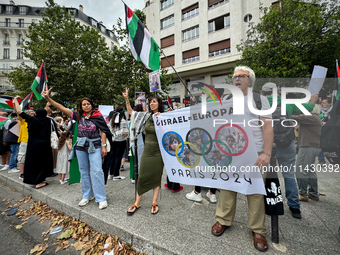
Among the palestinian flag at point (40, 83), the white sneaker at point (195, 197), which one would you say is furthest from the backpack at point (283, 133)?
the palestinian flag at point (40, 83)

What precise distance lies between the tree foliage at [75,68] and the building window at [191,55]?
10295mm

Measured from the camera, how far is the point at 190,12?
20500mm

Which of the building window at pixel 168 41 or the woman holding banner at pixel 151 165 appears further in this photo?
the building window at pixel 168 41

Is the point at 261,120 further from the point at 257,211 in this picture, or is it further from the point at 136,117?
the point at 136,117

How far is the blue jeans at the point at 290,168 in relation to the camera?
241 cm

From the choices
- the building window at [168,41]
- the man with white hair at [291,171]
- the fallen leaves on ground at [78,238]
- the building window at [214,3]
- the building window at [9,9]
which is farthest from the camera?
the building window at [9,9]

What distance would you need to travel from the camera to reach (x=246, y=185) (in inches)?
74.5

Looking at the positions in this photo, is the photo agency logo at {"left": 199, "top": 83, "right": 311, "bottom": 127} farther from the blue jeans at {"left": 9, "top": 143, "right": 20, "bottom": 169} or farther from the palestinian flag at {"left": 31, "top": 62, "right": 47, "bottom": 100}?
the blue jeans at {"left": 9, "top": 143, "right": 20, "bottom": 169}

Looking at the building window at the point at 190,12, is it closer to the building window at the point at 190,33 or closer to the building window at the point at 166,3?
the building window at the point at 190,33

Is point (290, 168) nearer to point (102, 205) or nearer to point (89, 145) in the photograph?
point (102, 205)

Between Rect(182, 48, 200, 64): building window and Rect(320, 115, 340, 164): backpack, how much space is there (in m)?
19.4

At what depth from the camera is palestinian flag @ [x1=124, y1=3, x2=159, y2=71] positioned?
3377 millimetres

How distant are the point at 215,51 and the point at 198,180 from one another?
1961 centimetres

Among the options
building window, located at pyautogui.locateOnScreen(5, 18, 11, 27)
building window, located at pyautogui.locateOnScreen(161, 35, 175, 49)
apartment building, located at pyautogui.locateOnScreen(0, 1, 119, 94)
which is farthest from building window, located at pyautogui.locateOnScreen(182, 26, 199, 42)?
building window, located at pyautogui.locateOnScreen(5, 18, 11, 27)
